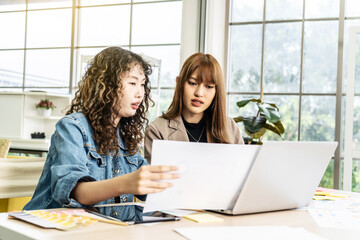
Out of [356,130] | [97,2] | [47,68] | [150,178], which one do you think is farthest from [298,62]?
[150,178]

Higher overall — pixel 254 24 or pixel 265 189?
pixel 254 24

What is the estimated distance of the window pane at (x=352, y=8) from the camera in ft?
14.4

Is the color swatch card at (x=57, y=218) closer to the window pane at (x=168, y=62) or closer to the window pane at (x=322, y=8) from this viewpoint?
the window pane at (x=322, y=8)

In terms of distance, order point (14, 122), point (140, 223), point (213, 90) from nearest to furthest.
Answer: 1. point (140, 223)
2. point (213, 90)
3. point (14, 122)

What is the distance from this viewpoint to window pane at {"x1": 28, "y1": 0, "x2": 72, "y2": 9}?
20.7 feet

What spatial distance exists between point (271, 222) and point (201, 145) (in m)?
0.29

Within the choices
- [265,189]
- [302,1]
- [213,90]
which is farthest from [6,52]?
[265,189]

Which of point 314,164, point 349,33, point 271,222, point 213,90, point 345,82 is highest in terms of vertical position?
point 349,33

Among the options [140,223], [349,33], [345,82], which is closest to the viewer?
[140,223]

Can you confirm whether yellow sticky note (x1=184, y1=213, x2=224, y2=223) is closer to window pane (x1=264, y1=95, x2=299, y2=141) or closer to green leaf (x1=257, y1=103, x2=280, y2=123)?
green leaf (x1=257, y1=103, x2=280, y2=123)

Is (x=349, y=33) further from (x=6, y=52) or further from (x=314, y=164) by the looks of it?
(x=6, y=52)

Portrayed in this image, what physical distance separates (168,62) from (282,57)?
148 centimetres

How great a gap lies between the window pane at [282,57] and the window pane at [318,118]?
22cm

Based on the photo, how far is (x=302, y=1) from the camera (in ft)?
14.9
